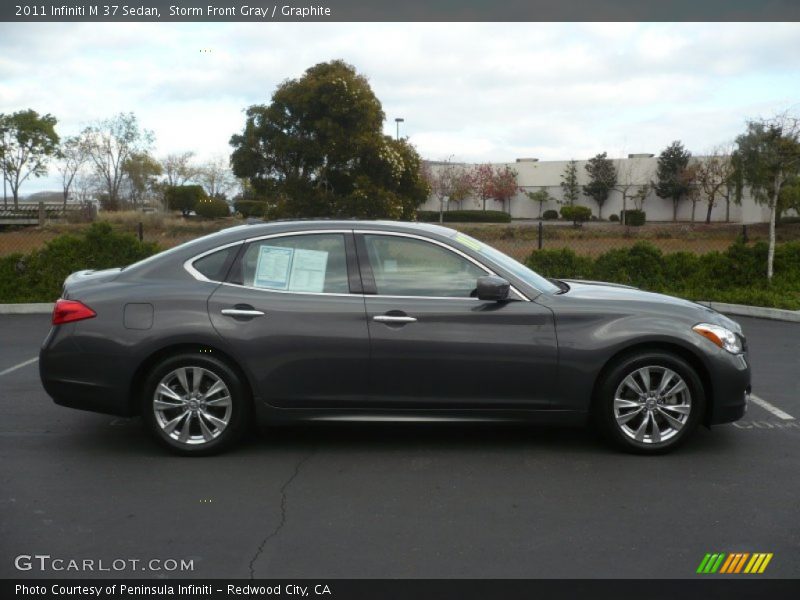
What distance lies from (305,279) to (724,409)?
3017mm

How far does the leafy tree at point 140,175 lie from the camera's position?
4916cm

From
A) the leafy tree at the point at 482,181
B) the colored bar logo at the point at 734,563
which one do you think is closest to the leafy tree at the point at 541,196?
the leafy tree at the point at 482,181

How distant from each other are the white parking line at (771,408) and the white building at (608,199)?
48.7 metres

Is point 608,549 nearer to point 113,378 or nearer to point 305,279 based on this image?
point 305,279

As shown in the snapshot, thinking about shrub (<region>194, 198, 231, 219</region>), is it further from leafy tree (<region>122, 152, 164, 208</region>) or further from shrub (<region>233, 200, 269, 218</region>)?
leafy tree (<region>122, 152, 164, 208</region>)

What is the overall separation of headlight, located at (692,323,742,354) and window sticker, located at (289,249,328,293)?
2585mm

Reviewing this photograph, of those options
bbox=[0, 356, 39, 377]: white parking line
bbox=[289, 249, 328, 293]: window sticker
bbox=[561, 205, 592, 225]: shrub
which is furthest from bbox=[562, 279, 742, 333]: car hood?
bbox=[561, 205, 592, 225]: shrub

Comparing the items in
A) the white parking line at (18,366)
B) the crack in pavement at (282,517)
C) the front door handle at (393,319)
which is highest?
the front door handle at (393,319)

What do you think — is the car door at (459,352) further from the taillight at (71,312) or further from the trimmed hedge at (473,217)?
the trimmed hedge at (473,217)

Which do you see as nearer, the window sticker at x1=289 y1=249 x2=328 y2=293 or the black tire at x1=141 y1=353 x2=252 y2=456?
the black tire at x1=141 y1=353 x2=252 y2=456

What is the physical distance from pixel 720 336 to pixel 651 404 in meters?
0.68

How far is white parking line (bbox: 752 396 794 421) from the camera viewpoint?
6.86 metres
